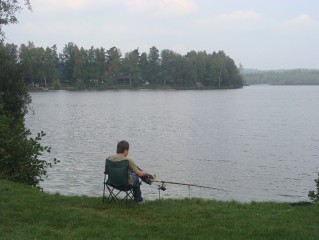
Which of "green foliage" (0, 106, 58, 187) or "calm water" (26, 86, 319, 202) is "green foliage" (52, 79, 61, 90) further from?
"green foliage" (0, 106, 58, 187)

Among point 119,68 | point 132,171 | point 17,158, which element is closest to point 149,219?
point 132,171

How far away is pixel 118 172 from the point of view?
910 centimetres

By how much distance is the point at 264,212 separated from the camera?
879 centimetres

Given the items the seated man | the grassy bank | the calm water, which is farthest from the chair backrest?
the calm water

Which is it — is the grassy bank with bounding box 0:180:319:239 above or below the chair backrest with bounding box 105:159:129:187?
below

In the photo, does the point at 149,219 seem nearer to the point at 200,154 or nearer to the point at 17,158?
the point at 17,158

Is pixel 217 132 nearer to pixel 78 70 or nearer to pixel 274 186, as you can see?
pixel 274 186

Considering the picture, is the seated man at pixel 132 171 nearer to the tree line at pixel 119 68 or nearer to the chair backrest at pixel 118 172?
the chair backrest at pixel 118 172

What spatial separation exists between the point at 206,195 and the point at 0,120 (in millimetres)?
7753

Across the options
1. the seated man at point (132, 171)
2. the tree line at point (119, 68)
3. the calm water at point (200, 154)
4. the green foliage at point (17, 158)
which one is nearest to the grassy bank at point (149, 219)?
the seated man at point (132, 171)

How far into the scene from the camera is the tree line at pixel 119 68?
432ft

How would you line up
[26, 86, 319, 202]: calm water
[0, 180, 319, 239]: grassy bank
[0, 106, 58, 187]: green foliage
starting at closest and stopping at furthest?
[0, 180, 319, 239]: grassy bank
[0, 106, 58, 187]: green foliage
[26, 86, 319, 202]: calm water

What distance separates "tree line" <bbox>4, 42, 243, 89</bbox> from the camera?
132 meters

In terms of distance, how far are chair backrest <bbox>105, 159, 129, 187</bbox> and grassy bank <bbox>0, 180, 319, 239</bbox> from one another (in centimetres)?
47
